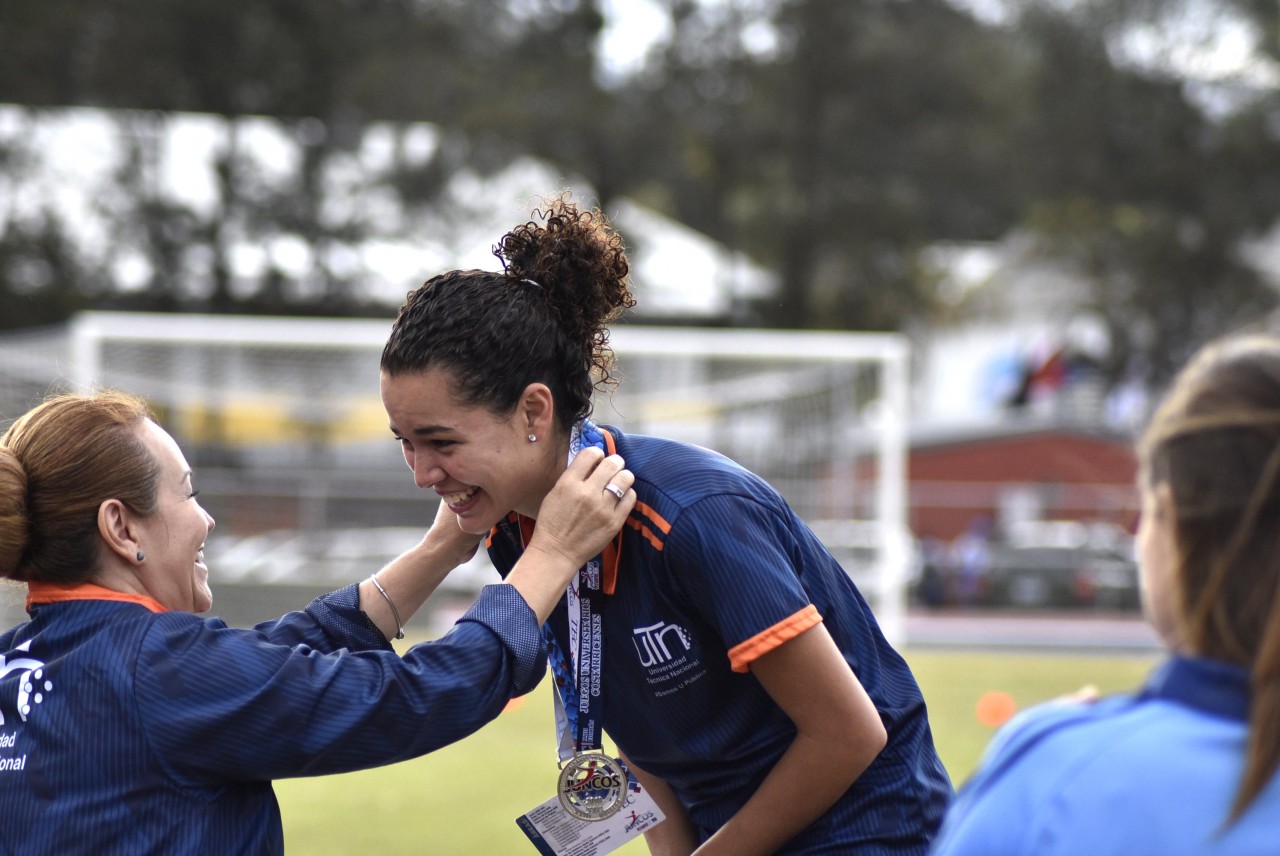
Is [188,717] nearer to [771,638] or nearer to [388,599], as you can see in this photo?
[388,599]

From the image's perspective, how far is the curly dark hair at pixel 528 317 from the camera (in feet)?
7.50

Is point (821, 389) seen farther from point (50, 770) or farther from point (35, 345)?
point (50, 770)

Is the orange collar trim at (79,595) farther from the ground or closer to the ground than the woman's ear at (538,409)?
closer to the ground

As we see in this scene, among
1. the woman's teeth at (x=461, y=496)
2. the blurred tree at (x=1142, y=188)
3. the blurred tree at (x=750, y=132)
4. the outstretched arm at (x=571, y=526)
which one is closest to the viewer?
the outstretched arm at (x=571, y=526)

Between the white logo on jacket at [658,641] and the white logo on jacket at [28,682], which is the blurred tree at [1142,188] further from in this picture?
the white logo on jacket at [28,682]

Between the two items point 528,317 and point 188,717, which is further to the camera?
point 528,317

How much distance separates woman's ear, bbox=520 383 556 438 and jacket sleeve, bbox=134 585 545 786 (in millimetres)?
427

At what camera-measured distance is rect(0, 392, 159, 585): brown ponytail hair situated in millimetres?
2039

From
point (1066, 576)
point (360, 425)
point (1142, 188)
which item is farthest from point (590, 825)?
point (1142, 188)

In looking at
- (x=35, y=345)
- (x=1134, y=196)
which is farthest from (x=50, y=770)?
(x=1134, y=196)

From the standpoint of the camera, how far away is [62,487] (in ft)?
6.75

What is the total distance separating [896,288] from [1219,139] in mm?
9013

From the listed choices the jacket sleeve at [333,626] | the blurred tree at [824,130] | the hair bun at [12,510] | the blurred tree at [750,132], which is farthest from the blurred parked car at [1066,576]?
the hair bun at [12,510]

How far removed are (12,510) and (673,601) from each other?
1.02 meters
